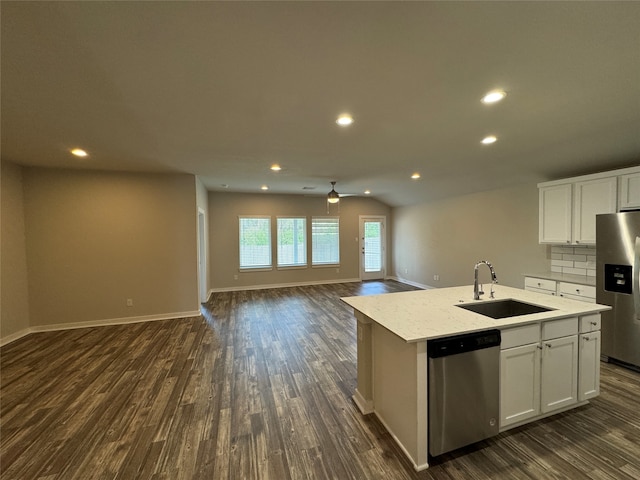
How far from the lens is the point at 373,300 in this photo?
2.49m

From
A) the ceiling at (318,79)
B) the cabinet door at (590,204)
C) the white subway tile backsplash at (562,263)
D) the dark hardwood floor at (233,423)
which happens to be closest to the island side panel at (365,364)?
the dark hardwood floor at (233,423)

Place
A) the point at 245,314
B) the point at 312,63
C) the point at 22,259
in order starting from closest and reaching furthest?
the point at 312,63 < the point at 22,259 < the point at 245,314

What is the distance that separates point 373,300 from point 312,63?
197 cm

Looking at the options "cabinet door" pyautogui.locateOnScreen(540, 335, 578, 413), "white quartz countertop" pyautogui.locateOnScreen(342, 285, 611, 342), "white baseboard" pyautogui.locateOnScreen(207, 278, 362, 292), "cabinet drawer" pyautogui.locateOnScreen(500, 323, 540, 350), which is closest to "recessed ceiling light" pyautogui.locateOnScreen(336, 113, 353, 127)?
"white quartz countertop" pyautogui.locateOnScreen(342, 285, 611, 342)

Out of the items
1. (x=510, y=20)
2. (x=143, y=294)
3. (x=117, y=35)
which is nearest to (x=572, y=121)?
(x=510, y=20)

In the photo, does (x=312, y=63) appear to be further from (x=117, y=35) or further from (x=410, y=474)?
(x=410, y=474)

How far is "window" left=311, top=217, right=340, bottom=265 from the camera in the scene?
7.85 meters

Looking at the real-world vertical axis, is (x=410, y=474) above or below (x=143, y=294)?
below

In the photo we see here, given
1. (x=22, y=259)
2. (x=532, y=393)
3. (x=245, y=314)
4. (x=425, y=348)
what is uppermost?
(x=22, y=259)

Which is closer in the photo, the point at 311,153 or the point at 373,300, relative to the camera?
the point at 373,300

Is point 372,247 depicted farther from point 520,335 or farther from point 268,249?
point 520,335

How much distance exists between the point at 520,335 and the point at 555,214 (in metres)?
3.04

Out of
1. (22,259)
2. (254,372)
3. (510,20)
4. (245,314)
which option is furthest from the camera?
(245,314)

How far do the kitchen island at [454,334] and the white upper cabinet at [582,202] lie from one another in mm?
1919
